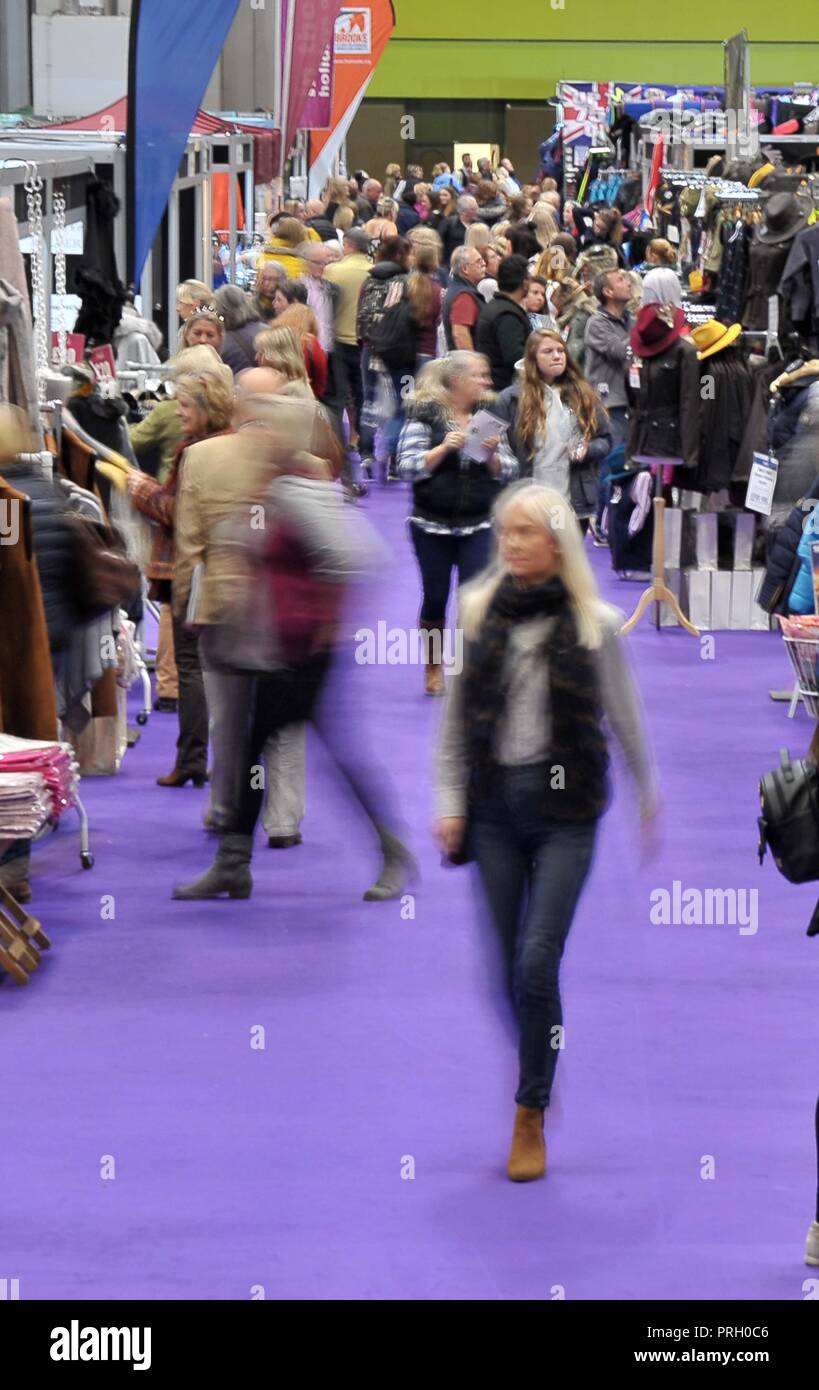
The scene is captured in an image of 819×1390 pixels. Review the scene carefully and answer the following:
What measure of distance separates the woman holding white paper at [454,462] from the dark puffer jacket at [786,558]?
3.72ft

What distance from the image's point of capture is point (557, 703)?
189 inches

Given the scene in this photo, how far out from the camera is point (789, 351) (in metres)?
11.3

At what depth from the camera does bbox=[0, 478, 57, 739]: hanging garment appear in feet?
20.7

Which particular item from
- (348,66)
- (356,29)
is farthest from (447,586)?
(356,29)

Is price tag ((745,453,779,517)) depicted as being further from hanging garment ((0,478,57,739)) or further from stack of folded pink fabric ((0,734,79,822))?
stack of folded pink fabric ((0,734,79,822))

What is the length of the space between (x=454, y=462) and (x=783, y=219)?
14.4ft

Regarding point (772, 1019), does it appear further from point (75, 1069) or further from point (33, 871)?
point (33, 871)

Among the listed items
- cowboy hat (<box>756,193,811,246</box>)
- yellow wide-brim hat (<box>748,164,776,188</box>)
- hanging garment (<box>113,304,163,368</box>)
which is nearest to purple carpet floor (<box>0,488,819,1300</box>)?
hanging garment (<box>113,304,163,368</box>)

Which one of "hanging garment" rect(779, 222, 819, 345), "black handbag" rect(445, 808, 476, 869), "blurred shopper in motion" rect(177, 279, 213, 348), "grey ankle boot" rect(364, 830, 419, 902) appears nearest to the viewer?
"black handbag" rect(445, 808, 476, 869)

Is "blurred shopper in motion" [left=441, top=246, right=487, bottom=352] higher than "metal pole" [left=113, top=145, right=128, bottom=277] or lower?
lower

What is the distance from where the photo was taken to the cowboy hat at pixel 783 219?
1206cm

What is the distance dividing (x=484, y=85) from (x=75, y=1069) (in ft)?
127

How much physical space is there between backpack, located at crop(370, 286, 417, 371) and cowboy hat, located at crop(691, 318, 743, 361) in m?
3.42

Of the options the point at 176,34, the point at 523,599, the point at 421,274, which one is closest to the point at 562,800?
the point at 523,599
